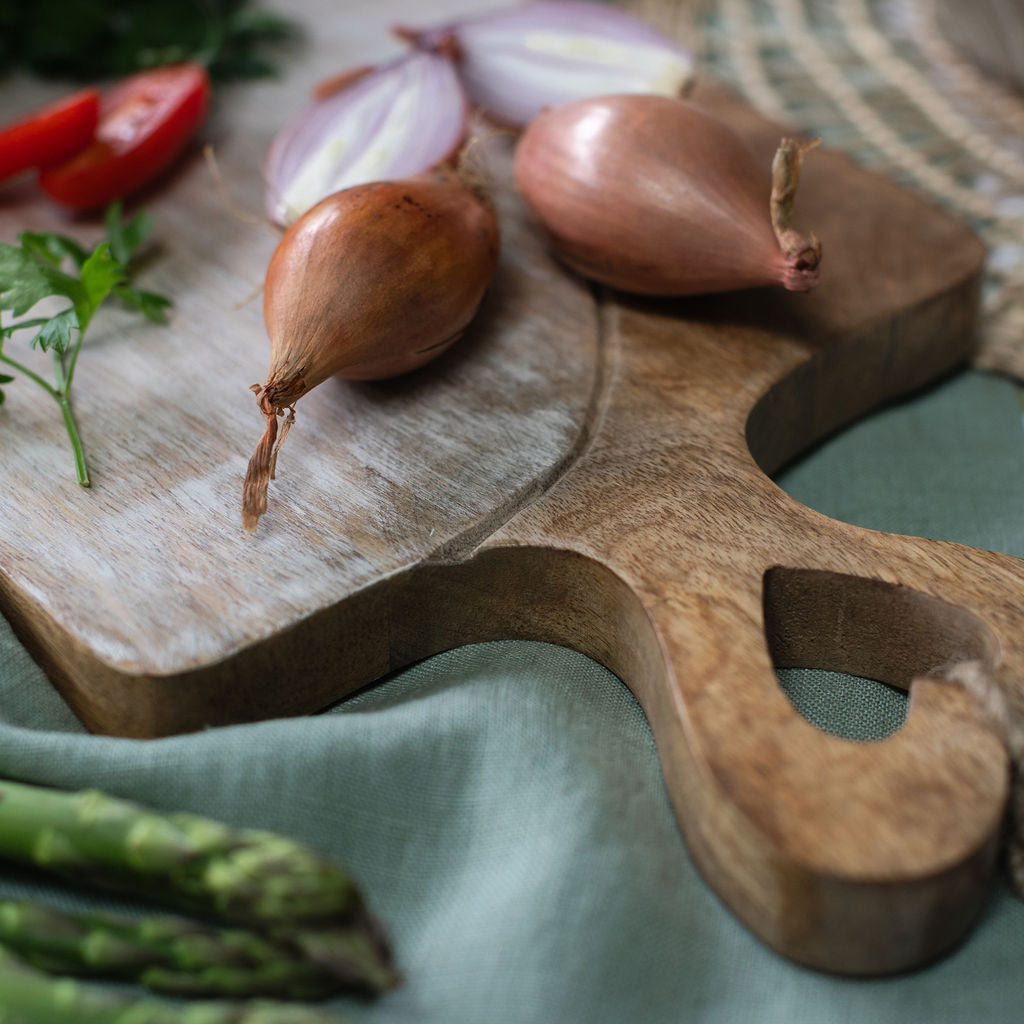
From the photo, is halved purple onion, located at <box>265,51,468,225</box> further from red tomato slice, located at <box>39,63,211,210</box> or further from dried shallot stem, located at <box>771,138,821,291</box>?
dried shallot stem, located at <box>771,138,821,291</box>

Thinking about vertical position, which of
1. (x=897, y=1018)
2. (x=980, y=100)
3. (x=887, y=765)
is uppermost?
(x=980, y=100)

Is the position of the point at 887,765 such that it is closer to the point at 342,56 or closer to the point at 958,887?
the point at 958,887

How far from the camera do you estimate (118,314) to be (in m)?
1.17

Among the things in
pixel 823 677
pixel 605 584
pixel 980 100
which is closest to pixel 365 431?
pixel 605 584

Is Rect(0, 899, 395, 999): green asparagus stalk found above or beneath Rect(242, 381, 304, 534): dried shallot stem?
beneath

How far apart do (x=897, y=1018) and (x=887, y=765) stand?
0.16m

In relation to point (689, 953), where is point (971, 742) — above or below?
above

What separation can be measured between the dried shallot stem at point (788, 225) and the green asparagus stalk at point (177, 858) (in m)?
0.66

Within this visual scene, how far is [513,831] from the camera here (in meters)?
0.78

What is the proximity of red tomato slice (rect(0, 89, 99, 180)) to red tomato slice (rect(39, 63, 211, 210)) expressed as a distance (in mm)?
15

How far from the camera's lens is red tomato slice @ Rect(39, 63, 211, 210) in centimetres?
134

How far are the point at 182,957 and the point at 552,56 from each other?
3.69 feet

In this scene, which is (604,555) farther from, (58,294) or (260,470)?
(58,294)

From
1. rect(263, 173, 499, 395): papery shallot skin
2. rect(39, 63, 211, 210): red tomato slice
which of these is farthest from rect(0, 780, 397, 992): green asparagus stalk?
rect(39, 63, 211, 210): red tomato slice
